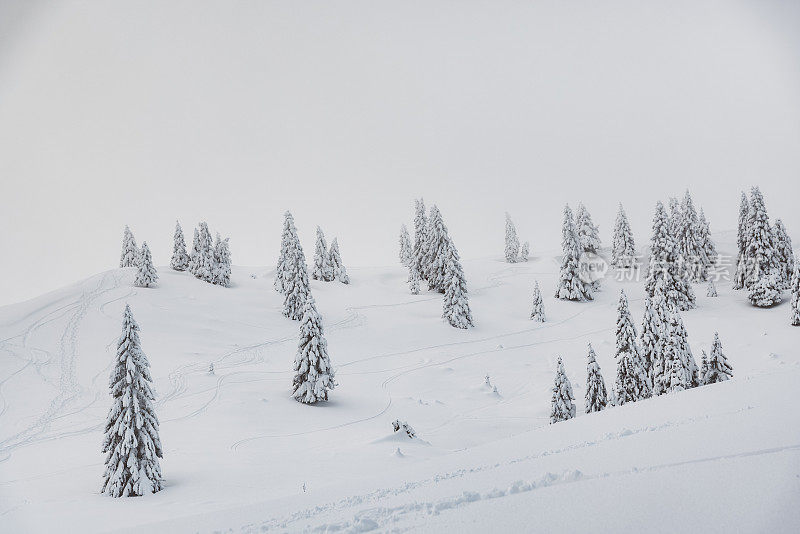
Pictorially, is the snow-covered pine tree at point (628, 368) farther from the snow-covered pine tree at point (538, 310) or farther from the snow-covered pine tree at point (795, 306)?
the snow-covered pine tree at point (795, 306)

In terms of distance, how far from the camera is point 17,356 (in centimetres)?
4012

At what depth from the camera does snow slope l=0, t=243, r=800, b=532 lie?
24.4ft

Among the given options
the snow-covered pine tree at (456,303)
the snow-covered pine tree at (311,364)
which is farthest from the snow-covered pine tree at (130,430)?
the snow-covered pine tree at (456,303)

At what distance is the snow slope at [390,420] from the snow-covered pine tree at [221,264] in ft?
10.3

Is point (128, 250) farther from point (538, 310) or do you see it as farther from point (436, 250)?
point (538, 310)

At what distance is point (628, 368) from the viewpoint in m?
32.4

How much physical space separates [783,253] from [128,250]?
310ft

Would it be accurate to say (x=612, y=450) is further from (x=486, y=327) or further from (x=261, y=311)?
(x=261, y=311)

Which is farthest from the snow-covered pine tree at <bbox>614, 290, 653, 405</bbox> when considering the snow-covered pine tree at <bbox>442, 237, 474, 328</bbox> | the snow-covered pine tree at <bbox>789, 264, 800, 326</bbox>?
the snow-covered pine tree at <bbox>789, 264, 800, 326</bbox>

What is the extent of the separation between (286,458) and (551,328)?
1677 inches

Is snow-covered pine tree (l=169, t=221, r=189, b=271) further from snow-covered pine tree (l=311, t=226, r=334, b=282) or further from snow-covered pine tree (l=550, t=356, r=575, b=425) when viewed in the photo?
snow-covered pine tree (l=550, t=356, r=575, b=425)

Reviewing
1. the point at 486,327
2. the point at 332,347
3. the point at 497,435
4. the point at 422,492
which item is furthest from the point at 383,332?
the point at 422,492
